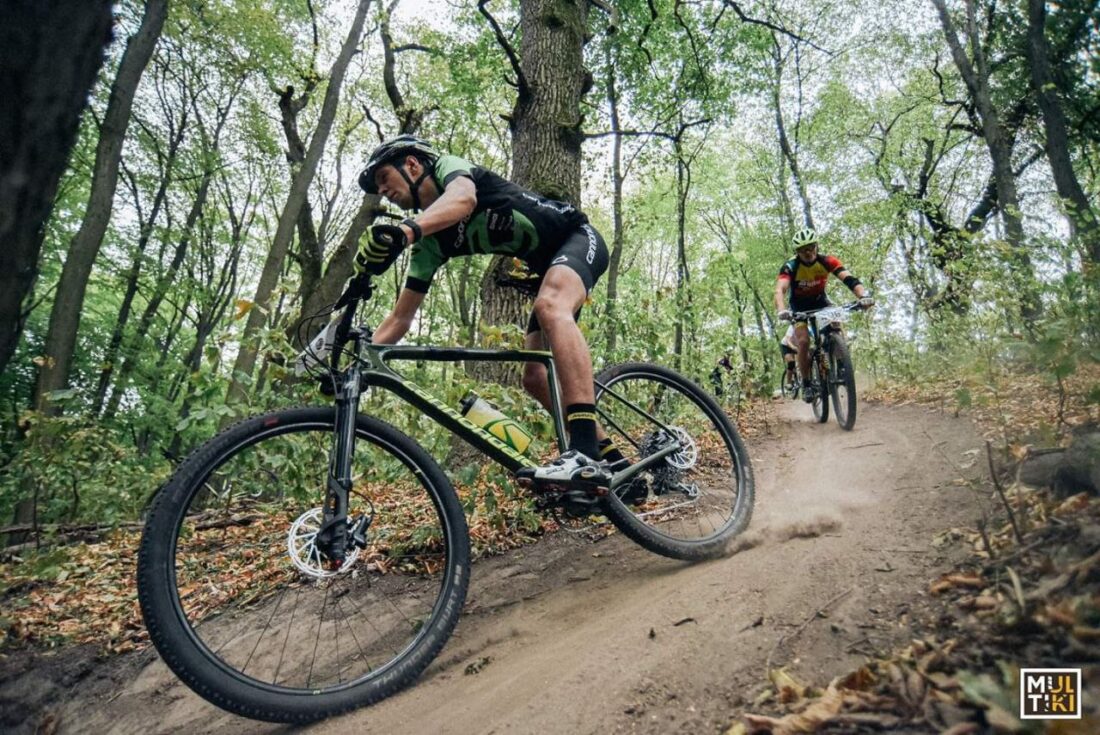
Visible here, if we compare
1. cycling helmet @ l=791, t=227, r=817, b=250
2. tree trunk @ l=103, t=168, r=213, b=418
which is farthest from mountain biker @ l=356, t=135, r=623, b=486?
tree trunk @ l=103, t=168, r=213, b=418

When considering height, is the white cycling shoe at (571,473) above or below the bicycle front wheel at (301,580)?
above

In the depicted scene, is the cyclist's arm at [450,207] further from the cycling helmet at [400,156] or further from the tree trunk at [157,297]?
the tree trunk at [157,297]

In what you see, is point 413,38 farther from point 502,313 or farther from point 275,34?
point 502,313

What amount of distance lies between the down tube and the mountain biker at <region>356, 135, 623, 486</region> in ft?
0.45

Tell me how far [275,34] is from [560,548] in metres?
15.7

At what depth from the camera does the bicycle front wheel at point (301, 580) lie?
2.09 meters

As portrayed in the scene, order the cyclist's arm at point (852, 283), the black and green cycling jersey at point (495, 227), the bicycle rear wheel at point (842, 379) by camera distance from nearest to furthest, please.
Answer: the black and green cycling jersey at point (495, 227) < the bicycle rear wheel at point (842, 379) < the cyclist's arm at point (852, 283)

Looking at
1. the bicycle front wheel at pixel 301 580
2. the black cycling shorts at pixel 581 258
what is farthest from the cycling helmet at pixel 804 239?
the bicycle front wheel at pixel 301 580

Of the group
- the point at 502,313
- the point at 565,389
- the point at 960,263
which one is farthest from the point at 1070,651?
the point at 960,263

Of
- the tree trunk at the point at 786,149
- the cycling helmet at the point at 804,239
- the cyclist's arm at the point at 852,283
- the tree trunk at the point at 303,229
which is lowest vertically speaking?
the cyclist's arm at the point at 852,283

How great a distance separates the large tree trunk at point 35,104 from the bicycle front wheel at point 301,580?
0.94 m

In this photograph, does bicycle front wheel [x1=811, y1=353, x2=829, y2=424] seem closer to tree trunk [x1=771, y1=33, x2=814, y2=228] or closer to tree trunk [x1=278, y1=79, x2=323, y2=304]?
tree trunk [x1=278, y1=79, x2=323, y2=304]

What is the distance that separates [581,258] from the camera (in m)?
3.16

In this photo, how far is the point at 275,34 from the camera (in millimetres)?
13984
